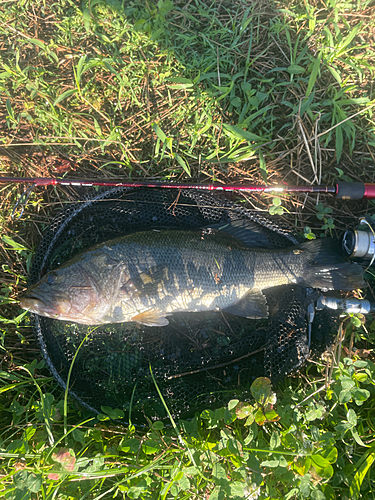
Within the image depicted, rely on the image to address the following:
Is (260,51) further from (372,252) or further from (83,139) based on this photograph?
(372,252)

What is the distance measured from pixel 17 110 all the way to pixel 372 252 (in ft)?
14.0

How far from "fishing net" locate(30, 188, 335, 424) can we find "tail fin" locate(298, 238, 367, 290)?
0.20 metres

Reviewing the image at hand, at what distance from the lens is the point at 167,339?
3.25 meters

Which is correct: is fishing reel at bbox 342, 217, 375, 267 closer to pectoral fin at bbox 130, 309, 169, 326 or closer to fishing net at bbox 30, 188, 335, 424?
fishing net at bbox 30, 188, 335, 424

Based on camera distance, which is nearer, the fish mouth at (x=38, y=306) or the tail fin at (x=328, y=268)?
the fish mouth at (x=38, y=306)

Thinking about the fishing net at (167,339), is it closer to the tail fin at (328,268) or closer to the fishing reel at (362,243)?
the tail fin at (328,268)

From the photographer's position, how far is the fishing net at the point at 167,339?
10.2 ft

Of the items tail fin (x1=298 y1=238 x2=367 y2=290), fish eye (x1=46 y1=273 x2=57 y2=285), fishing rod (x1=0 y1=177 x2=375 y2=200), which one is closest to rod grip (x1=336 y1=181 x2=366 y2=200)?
fishing rod (x1=0 y1=177 x2=375 y2=200)

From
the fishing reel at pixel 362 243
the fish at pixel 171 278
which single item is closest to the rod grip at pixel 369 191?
the fishing reel at pixel 362 243

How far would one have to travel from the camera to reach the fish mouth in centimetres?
288

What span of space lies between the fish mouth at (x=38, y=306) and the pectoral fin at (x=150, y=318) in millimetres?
764

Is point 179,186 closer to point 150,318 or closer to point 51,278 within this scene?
point 150,318

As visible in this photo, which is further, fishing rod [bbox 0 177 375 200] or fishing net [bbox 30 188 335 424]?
fishing rod [bbox 0 177 375 200]

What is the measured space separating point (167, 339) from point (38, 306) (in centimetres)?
134
